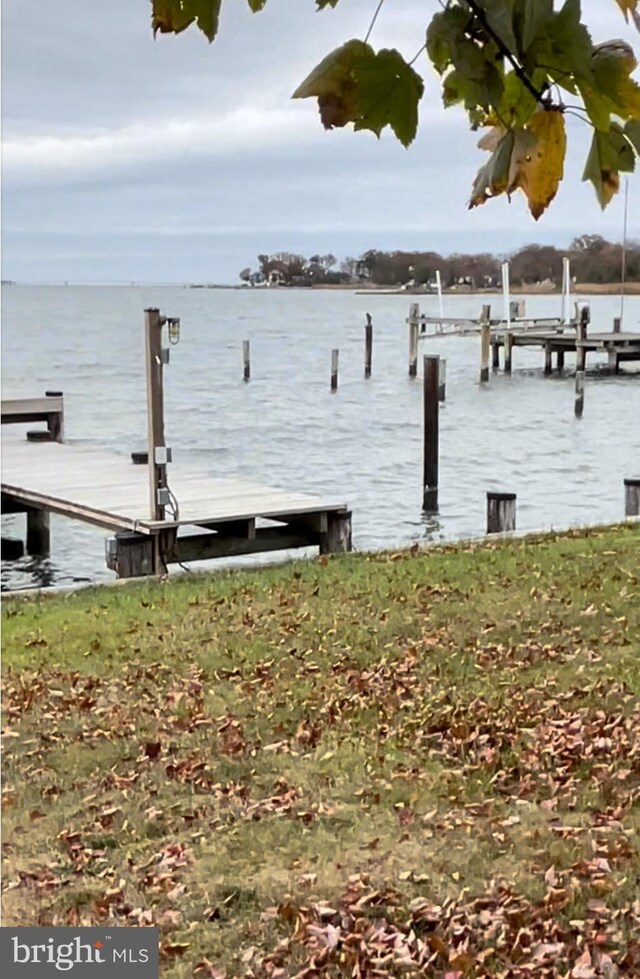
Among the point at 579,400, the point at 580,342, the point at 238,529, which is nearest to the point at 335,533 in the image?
the point at 238,529

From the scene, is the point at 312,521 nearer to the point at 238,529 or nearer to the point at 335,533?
the point at 335,533

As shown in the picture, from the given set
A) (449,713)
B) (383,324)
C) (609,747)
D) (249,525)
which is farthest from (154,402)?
(383,324)

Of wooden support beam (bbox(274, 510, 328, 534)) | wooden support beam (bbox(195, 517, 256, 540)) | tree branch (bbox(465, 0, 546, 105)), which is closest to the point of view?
tree branch (bbox(465, 0, 546, 105))

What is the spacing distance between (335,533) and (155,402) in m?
2.12

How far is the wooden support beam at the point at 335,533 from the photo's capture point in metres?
11.5

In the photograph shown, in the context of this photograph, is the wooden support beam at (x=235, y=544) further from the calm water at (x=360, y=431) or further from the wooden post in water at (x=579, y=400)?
the wooden post in water at (x=579, y=400)

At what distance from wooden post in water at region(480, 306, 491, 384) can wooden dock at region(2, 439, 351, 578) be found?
2662 centimetres

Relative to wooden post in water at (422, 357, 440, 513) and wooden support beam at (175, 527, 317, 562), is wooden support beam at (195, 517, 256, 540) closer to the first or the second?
wooden support beam at (175, 527, 317, 562)

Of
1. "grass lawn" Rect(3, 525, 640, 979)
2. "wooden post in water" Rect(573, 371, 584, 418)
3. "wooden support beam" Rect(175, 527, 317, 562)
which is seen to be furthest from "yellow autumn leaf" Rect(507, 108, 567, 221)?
"wooden post in water" Rect(573, 371, 584, 418)

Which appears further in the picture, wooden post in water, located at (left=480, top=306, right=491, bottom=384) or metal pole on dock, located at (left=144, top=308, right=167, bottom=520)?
wooden post in water, located at (left=480, top=306, right=491, bottom=384)

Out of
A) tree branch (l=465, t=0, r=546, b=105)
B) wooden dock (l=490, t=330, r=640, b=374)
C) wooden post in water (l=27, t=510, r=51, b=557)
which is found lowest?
wooden post in water (l=27, t=510, r=51, b=557)

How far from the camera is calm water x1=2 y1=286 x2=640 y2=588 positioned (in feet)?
53.3

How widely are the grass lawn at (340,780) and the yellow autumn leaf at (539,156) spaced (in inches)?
99.9

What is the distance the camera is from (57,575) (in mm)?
13242
